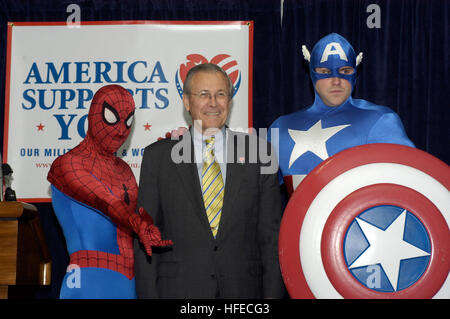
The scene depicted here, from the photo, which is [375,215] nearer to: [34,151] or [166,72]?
[166,72]

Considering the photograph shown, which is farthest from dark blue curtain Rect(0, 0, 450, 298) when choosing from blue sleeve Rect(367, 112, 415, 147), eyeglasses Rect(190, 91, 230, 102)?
eyeglasses Rect(190, 91, 230, 102)

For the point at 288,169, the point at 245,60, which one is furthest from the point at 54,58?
the point at 288,169

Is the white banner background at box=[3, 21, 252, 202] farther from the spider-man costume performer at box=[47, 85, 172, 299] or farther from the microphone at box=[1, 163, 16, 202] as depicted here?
the spider-man costume performer at box=[47, 85, 172, 299]

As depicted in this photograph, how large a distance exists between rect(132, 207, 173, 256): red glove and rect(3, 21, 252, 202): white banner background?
1881 millimetres

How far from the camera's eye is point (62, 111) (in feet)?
14.5

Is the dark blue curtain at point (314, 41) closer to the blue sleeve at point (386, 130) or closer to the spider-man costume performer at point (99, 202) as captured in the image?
the blue sleeve at point (386, 130)

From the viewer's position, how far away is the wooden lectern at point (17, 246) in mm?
3043

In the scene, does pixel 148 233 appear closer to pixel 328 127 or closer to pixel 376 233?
pixel 376 233

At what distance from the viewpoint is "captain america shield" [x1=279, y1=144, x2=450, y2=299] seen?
2156 millimetres

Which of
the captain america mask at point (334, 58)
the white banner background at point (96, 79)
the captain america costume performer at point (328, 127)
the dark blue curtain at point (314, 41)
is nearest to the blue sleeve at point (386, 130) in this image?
the captain america costume performer at point (328, 127)

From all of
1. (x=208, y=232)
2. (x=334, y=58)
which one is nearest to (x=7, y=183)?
(x=208, y=232)

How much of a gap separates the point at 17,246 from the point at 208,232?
3.78 ft

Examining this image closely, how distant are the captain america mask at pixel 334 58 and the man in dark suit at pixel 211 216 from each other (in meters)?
0.78
